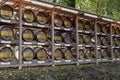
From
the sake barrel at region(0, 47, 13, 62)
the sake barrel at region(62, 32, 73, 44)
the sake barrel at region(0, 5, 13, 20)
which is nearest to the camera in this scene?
the sake barrel at region(0, 47, 13, 62)

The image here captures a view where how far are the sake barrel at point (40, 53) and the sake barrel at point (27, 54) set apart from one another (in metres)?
0.21

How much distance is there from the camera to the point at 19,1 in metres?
7.50

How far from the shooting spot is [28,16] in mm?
8062

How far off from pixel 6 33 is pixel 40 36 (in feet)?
4.52

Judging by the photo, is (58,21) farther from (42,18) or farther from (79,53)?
(79,53)

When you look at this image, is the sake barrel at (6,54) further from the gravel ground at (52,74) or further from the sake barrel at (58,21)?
the sake barrel at (58,21)

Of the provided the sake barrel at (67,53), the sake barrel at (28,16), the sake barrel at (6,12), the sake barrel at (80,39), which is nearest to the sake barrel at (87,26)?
the sake barrel at (80,39)

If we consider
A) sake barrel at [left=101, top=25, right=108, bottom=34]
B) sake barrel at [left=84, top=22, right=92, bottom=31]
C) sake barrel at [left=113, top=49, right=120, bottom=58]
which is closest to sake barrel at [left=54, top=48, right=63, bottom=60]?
sake barrel at [left=84, top=22, right=92, bottom=31]

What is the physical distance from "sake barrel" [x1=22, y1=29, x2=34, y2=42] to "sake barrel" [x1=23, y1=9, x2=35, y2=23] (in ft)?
1.05

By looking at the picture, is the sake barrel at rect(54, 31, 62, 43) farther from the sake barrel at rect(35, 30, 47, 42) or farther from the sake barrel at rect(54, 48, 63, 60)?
the sake barrel at rect(35, 30, 47, 42)

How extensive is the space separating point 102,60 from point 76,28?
2276mm

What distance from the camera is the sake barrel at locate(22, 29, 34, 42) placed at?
7.87 meters

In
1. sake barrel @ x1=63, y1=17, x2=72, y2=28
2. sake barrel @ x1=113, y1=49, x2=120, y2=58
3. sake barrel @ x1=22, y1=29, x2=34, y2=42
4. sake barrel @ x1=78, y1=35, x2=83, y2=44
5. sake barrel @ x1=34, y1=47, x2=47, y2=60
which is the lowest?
sake barrel @ x1=113, y1=49, x2=120, y2=58

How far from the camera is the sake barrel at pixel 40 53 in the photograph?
824 centimetres
